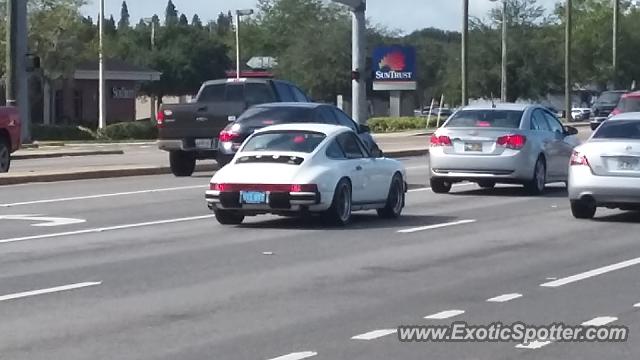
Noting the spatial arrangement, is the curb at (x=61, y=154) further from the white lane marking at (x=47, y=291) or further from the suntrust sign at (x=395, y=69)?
the suntrust sign at (x=395, y=69)

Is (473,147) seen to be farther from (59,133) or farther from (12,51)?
(59,133)

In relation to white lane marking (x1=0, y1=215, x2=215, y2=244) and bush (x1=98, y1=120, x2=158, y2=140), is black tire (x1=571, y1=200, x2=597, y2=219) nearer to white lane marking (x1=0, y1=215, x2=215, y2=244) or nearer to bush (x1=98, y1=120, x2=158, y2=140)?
white lane marking (x1=0, y1=215, x2=215, y2=244)

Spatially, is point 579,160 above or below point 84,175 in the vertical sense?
above

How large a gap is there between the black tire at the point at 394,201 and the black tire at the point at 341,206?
1263mm

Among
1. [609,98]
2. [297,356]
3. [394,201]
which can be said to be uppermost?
[609,98]

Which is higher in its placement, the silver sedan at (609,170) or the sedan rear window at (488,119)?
the sedan rear window at (488,119)

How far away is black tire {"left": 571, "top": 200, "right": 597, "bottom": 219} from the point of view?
69.2 ft

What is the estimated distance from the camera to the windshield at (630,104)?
142 feet

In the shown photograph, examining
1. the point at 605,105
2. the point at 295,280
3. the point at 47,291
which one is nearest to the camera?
the point at 47,291

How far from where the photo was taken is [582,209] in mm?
21344

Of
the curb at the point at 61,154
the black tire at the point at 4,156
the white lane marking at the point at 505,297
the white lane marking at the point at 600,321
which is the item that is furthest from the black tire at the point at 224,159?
the white lane marking at the point at 600,321

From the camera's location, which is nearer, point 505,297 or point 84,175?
point 505,297

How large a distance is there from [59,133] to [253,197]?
44393mm

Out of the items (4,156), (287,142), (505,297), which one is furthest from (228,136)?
(505,297)
